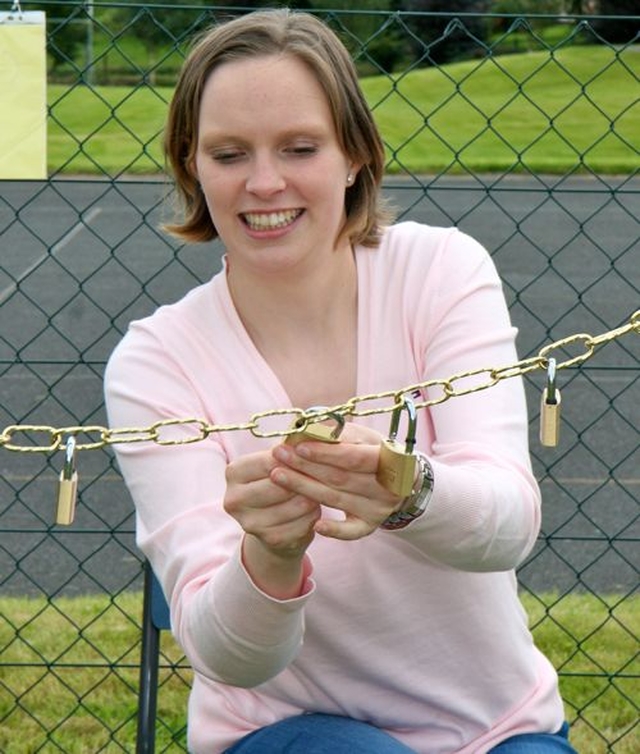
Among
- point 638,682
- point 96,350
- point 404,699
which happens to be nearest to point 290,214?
point 404,699

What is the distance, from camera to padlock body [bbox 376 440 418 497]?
1.65 m

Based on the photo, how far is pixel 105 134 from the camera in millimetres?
17719

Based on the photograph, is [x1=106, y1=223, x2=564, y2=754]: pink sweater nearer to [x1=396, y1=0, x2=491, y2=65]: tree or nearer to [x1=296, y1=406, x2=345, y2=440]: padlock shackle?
[x1=296, y1=406, x2=345, y2=440]: padlock shackle

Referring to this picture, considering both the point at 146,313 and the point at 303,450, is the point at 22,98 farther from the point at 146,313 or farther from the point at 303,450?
the point at 146,313

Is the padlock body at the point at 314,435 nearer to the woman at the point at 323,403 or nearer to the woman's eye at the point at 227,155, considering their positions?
the woman at the point at 323,403

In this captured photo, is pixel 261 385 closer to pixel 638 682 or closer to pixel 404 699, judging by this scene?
pixel 404 699

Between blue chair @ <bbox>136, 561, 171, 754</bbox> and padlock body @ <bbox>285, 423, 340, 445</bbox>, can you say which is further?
blue chair @ <bbox>136, 561, 171, 754</bbox>

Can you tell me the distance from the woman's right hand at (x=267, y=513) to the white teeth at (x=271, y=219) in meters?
0.42

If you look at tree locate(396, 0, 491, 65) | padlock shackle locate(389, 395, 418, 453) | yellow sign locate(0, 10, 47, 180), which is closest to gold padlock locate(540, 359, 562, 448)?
padlock shackle locate(389, 395, 418, 453)

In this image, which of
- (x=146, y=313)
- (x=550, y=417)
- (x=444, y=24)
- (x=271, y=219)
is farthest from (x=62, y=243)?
(x=550, y=417)

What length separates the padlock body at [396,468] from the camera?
1.65 m

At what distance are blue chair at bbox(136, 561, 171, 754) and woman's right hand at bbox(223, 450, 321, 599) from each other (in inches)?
32.6

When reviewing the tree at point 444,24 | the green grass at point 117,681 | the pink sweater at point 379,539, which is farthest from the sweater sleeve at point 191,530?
the tree at point 444,24

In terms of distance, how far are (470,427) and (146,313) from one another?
22.5 feet
